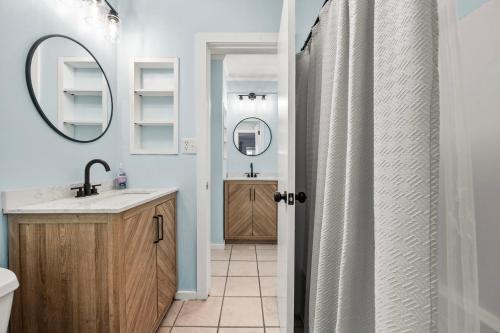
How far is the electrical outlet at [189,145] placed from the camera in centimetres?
199

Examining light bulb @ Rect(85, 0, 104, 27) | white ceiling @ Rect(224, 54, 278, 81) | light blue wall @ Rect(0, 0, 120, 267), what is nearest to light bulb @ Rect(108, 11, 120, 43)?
light bulb @ Rect(85, 0, 104, 27)

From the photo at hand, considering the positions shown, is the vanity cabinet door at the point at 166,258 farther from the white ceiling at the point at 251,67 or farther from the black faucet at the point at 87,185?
the white ceiling at the point at 251,67

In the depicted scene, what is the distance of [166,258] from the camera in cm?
171

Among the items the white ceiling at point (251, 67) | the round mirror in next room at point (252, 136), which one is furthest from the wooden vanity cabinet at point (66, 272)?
the round mirror in next room at point (252, 136)

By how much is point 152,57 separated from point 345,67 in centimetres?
173

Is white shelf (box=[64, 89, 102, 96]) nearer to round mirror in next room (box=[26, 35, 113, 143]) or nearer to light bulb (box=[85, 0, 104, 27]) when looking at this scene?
round mirror in next room (box=[26, 35, 113, 143])

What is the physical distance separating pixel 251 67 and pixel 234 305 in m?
3.09

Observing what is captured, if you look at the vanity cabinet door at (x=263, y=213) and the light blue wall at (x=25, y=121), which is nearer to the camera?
the light blue wall at (x=25, y=121)

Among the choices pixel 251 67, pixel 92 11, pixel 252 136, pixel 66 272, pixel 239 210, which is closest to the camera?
pixel 66 272

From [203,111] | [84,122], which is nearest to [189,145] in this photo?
[203,111]

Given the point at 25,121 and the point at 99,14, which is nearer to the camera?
the point at 25,121

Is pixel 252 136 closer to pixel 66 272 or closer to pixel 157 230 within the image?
pixel 157 230

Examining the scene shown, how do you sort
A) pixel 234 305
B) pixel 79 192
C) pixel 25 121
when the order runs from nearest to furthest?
pixel 25 121 < pixel 79 192 < pixel 234 305

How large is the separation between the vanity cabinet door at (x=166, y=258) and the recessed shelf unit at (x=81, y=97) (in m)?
0.75
